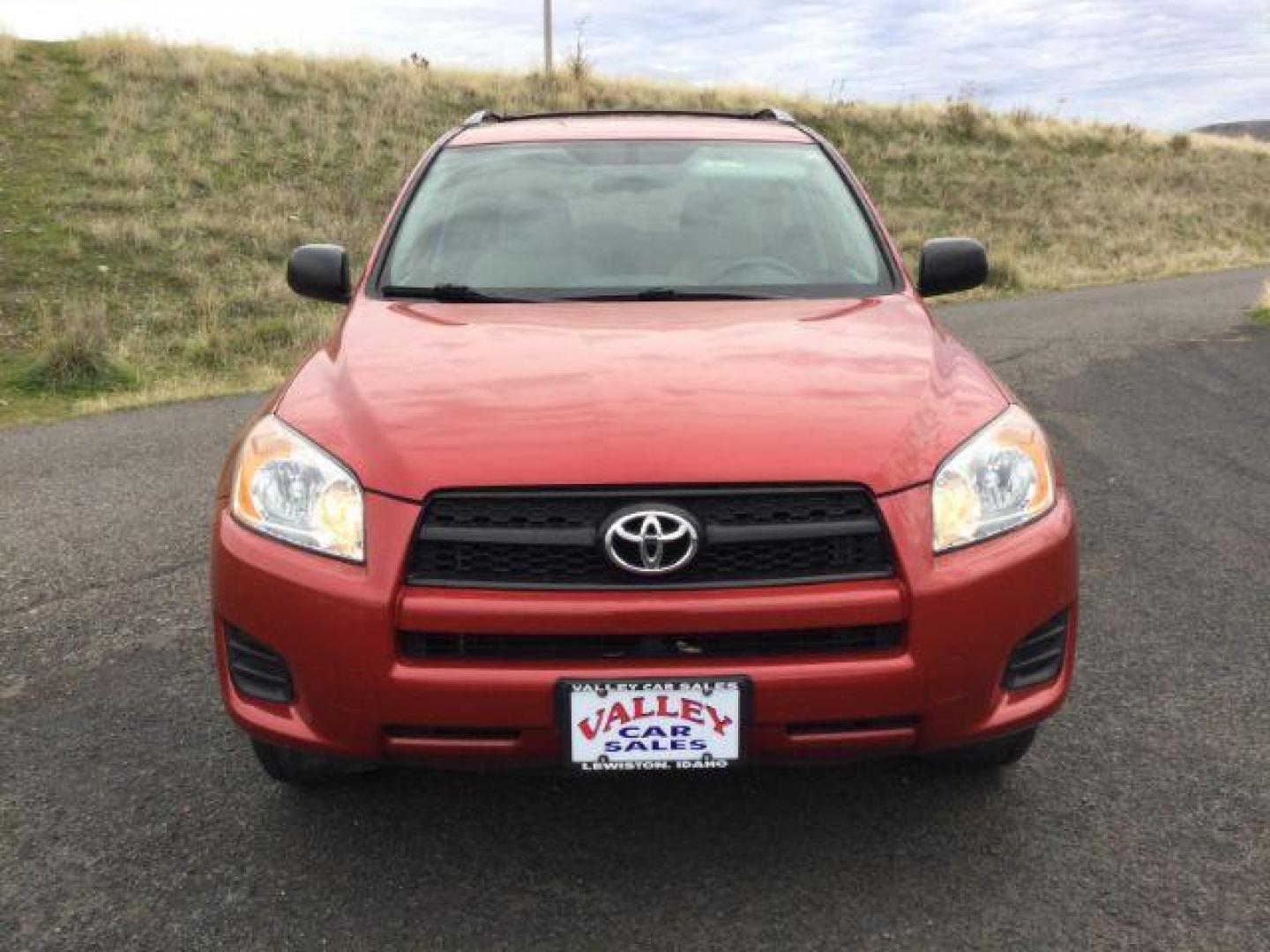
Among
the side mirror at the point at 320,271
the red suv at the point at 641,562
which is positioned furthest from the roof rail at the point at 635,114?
the red suv at the point at 641,562

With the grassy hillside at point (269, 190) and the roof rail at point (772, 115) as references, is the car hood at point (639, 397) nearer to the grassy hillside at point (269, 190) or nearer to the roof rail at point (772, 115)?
the roof rail at point (772, 115)

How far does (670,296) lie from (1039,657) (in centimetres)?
141

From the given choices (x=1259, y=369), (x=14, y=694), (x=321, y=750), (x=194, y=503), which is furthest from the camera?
(x=1259, y=369)

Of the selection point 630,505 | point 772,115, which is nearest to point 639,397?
point 630,505

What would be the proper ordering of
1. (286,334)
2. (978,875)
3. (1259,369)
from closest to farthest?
(978,875) < (1259,369) < (286,334)

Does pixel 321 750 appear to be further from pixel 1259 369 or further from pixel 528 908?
pixel 1259 369

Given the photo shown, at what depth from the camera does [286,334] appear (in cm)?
1241

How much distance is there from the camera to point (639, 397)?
8.09 feet

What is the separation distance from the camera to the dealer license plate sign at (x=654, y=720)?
216 centimetres

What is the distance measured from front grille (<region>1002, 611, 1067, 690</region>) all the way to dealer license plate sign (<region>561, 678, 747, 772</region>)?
59 centimetres

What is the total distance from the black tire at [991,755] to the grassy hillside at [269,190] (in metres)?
7.86

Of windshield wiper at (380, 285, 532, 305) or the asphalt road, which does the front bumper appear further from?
windshield wiper at (380, 285, 532, 305)

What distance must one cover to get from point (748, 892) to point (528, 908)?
0.45 m

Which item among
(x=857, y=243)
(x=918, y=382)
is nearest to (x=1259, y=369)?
(x=857, y=243)
